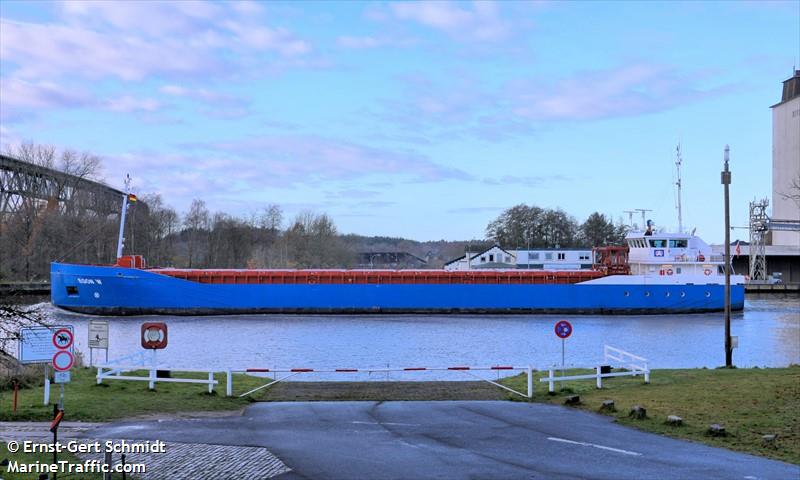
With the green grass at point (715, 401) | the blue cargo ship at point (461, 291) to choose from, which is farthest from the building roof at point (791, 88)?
the green grass at point (715, 401)

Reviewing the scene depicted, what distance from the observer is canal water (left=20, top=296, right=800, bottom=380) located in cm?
2612

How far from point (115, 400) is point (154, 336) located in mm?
2240

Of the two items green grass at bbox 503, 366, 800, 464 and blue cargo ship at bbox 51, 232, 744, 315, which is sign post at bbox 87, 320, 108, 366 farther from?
blue cargo ship at bbox 51, 232, 744, 315

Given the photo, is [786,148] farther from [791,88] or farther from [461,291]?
[461,291]

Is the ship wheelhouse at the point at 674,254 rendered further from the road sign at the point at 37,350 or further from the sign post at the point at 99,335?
the road sign at the point at 37,350

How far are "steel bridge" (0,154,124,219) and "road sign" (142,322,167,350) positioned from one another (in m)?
69.3

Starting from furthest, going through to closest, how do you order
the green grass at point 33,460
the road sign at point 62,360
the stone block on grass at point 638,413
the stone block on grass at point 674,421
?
the stone block on grass at point 638,413
the stone block on grass at point 674,421
the road sign at point 62,360
the green grass at point 33,460

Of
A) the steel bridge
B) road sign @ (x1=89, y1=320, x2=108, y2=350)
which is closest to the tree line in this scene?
the steel bridge

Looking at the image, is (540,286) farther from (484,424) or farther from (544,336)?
(484,424)

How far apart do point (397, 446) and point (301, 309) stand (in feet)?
123

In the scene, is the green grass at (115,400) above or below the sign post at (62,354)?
below

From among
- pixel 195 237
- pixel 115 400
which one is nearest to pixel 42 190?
pixel 195 237

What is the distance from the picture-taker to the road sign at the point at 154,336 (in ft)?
52.7

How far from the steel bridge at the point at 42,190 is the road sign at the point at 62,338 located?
7349 cm
